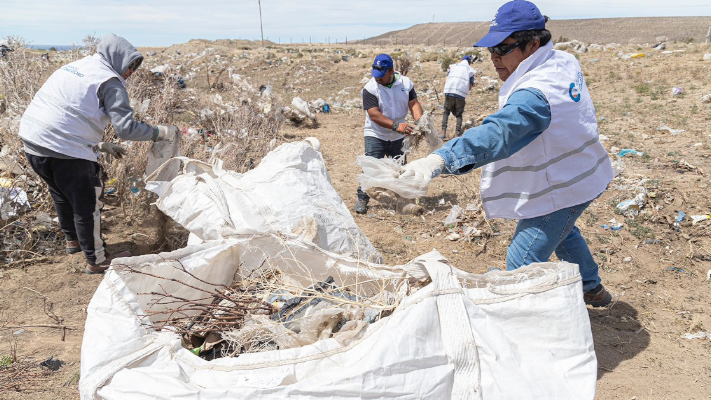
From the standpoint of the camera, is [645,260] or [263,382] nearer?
[263,382]

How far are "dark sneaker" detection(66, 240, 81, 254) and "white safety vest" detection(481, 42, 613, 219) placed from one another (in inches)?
118

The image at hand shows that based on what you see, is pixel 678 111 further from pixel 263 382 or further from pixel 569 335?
pixel 263 382

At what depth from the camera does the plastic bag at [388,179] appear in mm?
1713

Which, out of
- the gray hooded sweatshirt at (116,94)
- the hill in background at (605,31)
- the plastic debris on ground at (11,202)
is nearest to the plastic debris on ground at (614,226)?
the gray hooded sweatshirt at (116,94)

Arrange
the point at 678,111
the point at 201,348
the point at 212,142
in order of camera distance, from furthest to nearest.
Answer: the point at 678,111 → the point at 212,142 → the point at 201,348

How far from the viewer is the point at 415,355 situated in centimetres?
119

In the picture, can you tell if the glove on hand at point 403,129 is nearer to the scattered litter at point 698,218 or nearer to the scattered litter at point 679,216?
the scattered litter at point 679,216

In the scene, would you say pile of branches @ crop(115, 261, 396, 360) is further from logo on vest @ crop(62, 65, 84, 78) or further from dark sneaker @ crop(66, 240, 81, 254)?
dark sneaker @ crop(66, 240, 81, 254)

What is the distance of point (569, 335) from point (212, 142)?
18.4 feet

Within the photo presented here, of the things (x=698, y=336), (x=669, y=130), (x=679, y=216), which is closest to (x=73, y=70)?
(x=698, y=336)

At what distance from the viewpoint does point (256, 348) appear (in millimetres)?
1503

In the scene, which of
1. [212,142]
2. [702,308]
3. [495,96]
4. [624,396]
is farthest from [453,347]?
[495,96]

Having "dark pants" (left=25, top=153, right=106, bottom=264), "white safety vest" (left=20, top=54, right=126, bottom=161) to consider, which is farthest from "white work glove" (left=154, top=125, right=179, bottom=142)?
"dark pants" (left=25, top=153, right=106, bottom=264)

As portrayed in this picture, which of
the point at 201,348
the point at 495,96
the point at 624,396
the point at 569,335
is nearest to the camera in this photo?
the point at 569,335
